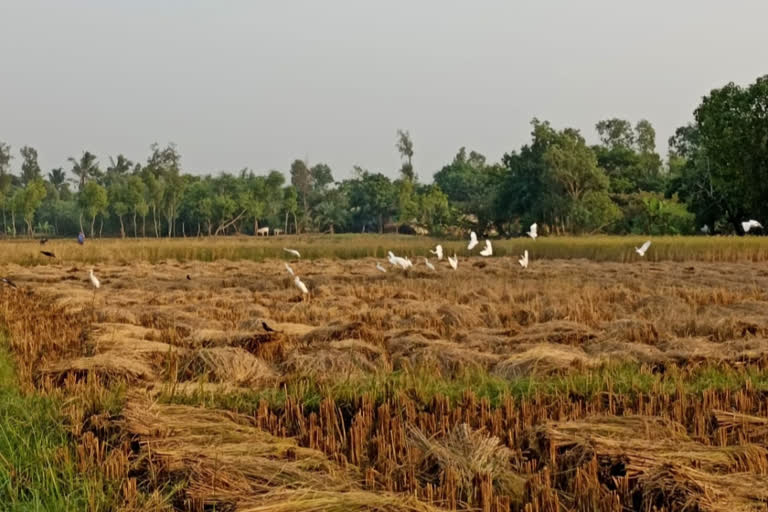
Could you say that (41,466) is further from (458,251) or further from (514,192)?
(514,192)

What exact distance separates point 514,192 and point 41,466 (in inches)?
1491

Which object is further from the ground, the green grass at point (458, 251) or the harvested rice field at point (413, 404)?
the green grass at point (458, 251)

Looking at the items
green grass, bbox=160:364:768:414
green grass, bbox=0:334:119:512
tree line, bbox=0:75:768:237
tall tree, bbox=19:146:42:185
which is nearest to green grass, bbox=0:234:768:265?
tree line, bbox=0:75:768:237

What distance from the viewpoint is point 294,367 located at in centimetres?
566

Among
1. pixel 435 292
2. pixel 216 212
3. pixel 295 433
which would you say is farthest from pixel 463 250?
pixel 216 212

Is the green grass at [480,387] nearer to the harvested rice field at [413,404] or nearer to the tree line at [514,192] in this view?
the harvested rice field at [413,404]

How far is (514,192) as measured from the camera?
131 feet

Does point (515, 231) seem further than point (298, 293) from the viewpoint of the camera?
Yes

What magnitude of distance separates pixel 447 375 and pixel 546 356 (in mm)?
752

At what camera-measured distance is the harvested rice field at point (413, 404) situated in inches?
119

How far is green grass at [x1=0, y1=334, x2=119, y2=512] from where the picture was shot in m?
2.85

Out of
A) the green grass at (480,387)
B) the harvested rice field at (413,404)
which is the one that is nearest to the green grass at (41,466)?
the harvested rice field at (413,404)

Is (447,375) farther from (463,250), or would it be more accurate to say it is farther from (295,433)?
(463,250)

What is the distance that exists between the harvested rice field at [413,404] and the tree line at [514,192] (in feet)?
68.0
